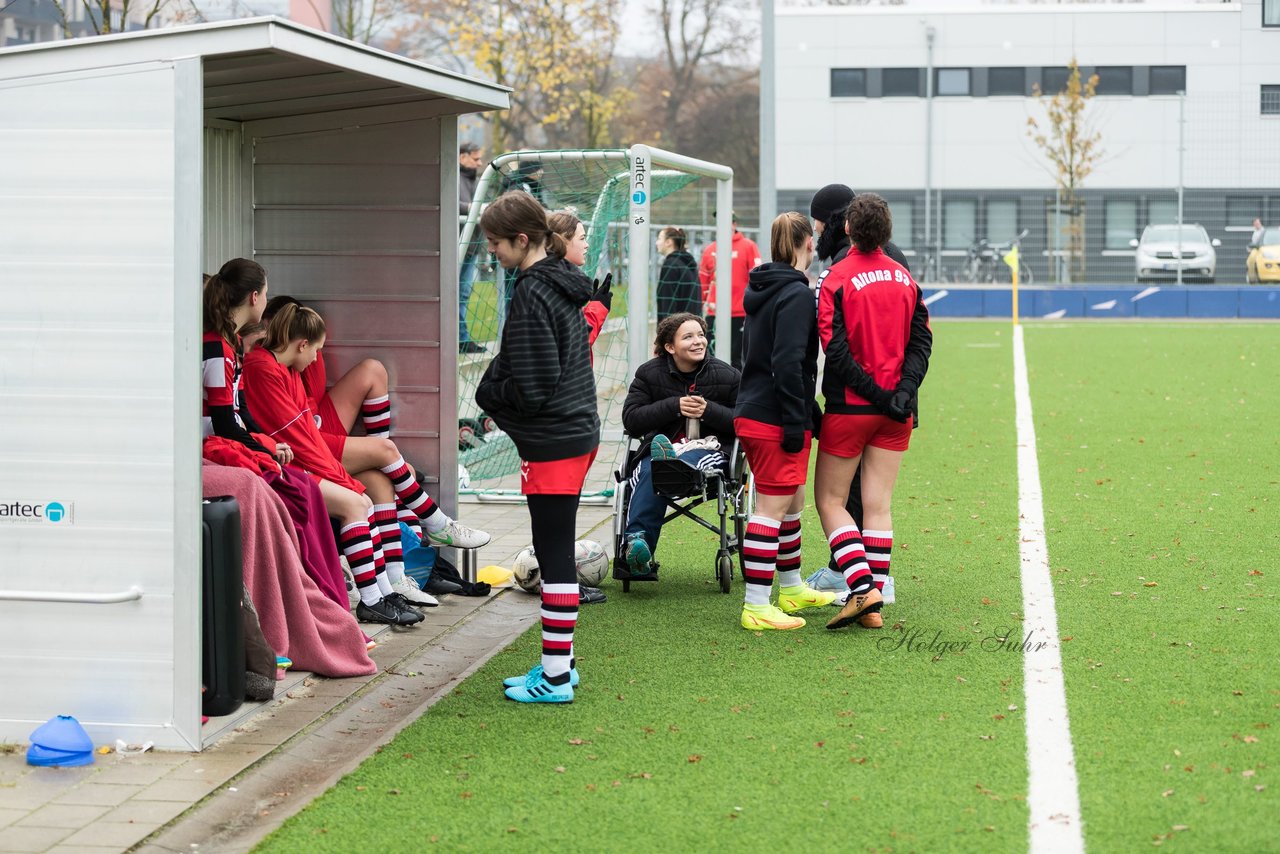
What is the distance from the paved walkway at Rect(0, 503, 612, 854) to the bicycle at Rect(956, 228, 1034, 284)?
35492 millimetres

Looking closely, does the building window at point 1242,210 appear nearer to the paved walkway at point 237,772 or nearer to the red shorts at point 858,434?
the red shorts at point 858,434

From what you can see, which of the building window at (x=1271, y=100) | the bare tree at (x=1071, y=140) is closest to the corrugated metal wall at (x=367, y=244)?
the bare tree at (x=1071, y=140)

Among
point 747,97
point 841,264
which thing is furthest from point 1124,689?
point 747,97

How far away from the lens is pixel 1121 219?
43.9 metres

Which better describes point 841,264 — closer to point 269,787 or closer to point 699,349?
point 699,349

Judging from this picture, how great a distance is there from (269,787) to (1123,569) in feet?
15.9

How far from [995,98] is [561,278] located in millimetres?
42236

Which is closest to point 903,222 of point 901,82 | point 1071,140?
point 901,82

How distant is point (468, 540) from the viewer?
7914 millimetres

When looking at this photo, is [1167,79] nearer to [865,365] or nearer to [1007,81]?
[1007,81]

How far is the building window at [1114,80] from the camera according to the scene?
45.7 meters

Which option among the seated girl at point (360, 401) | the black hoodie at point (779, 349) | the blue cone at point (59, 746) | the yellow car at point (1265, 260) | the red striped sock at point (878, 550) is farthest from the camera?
the yellow car at point (1265, 260)

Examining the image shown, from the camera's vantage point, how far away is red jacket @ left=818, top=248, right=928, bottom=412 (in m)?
6.87

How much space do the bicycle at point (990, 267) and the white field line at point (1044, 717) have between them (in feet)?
104
